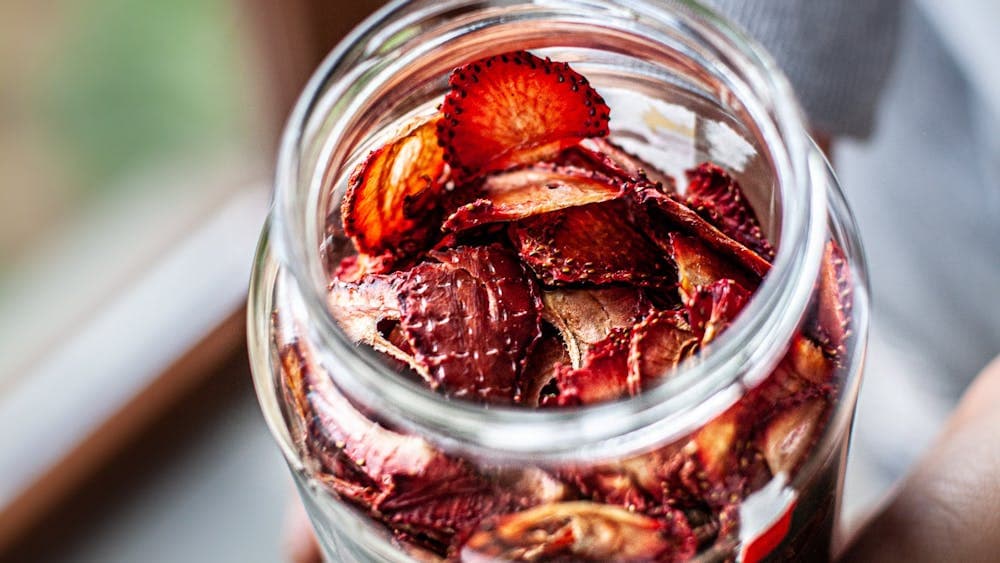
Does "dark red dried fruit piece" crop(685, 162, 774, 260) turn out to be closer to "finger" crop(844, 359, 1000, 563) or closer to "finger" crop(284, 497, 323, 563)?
"finger" crop(844, 359, 1000, 563)

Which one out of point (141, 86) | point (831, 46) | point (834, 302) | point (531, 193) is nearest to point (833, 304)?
point (834, 302)

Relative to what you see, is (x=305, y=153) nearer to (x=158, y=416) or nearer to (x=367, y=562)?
(x=367, y=562)

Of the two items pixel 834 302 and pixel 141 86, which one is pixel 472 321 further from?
pixel 141 86

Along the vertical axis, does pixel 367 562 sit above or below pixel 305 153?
below

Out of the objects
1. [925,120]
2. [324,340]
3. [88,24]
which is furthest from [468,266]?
[88,24]

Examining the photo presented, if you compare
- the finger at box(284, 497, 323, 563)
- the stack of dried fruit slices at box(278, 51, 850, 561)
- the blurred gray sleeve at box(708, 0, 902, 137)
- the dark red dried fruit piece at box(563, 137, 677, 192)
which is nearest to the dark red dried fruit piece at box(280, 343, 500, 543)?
the stack of dried fruit slices at box(278, 51, 850, 561)
